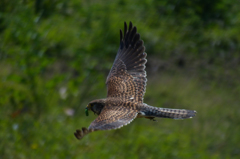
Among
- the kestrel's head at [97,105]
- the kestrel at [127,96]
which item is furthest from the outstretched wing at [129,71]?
the kestrel's head at [97,105]

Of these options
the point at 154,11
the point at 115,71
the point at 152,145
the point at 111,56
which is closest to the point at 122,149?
the point at 152,145

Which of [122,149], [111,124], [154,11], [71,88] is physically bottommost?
[122,149]

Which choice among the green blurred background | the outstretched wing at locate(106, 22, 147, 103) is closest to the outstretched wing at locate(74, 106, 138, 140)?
the outstretched wing at locate(106, 22, 147, 103)

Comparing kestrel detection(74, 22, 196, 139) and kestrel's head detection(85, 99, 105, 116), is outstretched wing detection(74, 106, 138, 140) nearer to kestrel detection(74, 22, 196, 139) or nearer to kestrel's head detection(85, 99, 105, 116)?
kestrel detection(74, 22, 196, 139)

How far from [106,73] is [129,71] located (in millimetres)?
2301

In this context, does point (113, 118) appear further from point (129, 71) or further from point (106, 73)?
point (106, 73)

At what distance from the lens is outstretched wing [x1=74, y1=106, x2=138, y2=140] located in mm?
5695

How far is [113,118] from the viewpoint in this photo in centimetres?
597

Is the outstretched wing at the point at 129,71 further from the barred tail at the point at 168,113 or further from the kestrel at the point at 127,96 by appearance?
the barred tail at the point at 168,113

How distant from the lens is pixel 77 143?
26.8 ft

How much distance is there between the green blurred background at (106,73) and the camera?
8289 mm

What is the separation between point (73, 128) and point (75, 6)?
361 cm

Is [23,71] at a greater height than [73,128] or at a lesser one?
greater

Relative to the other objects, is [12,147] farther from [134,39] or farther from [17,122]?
[134,39]
